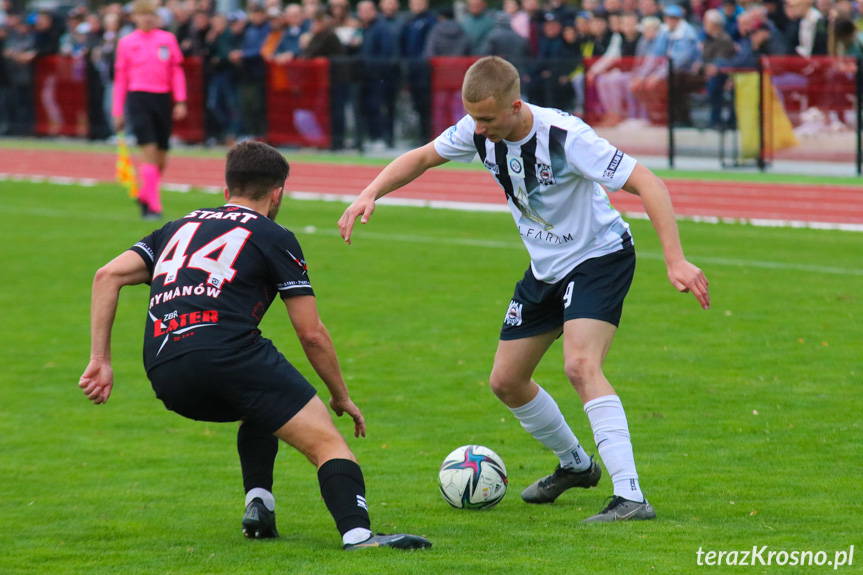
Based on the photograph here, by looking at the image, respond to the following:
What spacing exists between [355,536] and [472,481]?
943 millimetres

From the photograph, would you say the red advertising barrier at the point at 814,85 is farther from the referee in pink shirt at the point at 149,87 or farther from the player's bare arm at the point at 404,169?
the player's bare arm at the point at 404,169

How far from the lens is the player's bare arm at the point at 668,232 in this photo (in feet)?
15.5

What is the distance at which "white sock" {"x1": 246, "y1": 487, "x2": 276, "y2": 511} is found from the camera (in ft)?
16.2

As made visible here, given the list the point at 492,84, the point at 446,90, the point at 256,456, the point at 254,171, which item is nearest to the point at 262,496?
the point at 256,456

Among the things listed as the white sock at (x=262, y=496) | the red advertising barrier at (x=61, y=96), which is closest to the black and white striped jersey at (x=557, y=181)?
the white sock at (x=262, y=496)

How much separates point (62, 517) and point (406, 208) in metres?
11.8

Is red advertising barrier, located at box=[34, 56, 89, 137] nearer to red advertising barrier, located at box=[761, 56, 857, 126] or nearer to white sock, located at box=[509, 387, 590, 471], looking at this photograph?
red advertising barrier, located at box=[761, 56, 857, 126]

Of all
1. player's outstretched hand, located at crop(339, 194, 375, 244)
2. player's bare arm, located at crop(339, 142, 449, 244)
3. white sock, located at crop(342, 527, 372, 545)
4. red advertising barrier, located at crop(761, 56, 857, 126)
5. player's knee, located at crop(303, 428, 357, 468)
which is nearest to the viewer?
white sock, located at crop(342, 527, 372, 545)

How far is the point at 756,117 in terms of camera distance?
1855 cm

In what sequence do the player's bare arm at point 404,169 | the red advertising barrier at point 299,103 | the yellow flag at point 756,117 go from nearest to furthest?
the player's bare arm at point 404,169, the yellow flag at point 756,117, the red advertising barrier at point 299,103

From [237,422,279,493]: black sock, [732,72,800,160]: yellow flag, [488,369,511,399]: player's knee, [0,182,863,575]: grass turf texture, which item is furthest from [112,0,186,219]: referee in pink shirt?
[237,422,279,493]: black sock

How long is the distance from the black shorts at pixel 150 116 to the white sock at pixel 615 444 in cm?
1119

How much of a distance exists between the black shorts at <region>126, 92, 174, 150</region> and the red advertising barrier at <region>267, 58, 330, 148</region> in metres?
7.88

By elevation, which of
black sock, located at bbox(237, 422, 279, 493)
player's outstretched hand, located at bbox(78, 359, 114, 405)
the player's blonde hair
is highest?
the player's blonde hair
